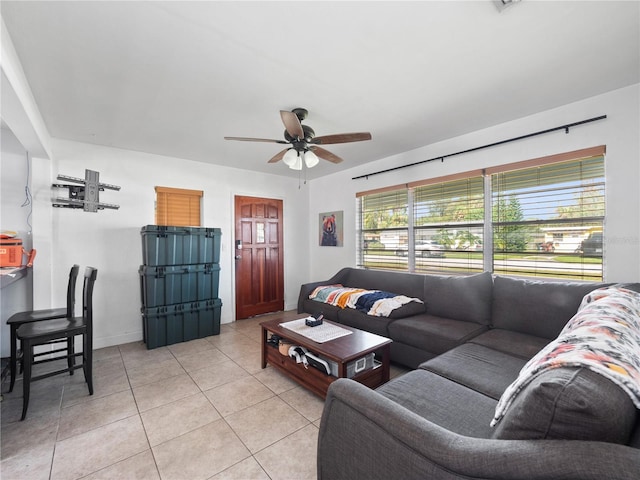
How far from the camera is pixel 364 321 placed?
313cm

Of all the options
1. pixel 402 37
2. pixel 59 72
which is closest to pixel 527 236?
pixel 402 37

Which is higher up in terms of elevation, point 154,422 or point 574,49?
point 574,49

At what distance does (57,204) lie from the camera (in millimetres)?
3176

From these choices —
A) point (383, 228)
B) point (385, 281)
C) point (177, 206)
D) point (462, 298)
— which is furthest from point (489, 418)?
point (177, 206)

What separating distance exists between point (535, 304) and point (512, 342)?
47cm

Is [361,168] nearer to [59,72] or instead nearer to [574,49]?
[574,49]

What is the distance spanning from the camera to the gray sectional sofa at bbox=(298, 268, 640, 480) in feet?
2.22

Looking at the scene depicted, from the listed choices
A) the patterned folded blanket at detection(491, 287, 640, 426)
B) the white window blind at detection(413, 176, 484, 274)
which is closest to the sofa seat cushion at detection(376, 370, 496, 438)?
the patterned folded blanket at detection(491, 287, 640, 426)

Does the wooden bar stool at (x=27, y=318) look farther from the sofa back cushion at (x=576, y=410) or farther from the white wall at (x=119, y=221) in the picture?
the sofa back cushion at (x=576, y=410)

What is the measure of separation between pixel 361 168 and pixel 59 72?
3551 millimetres

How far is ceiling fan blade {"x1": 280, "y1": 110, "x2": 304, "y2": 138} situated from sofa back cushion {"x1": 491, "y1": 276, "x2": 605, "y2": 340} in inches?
93.0

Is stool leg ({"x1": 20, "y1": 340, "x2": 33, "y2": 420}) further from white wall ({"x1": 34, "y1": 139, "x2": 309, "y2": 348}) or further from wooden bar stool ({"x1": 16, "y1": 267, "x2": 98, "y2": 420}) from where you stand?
white wall ({"x1": 34, "y1": 139, "x2": 309, "y2": 348})

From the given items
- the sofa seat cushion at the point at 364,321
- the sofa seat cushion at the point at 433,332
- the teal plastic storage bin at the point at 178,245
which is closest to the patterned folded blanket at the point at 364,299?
the sofa seat cushion at the point at 364,321

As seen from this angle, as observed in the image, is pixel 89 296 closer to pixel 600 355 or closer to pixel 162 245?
pixel 162 245
